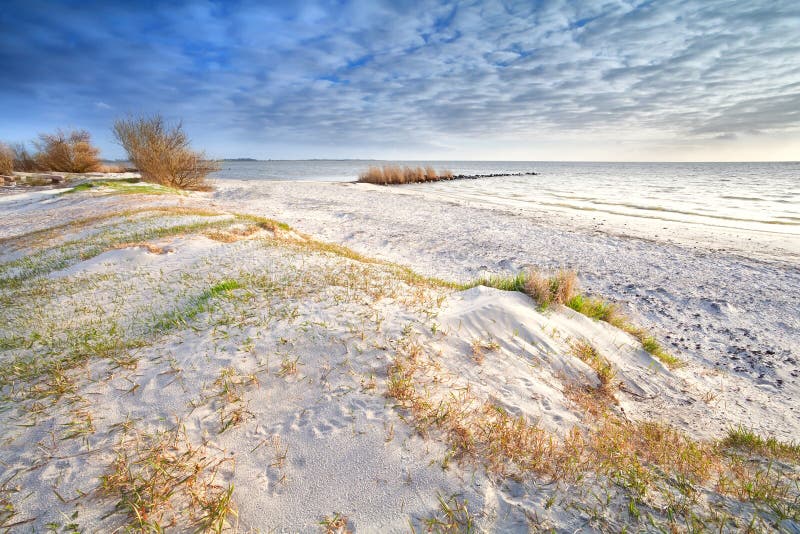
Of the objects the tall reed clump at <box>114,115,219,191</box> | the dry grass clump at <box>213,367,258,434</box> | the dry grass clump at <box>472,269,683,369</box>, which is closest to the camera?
the dry grass clump at <box>213,367,258,434</box>

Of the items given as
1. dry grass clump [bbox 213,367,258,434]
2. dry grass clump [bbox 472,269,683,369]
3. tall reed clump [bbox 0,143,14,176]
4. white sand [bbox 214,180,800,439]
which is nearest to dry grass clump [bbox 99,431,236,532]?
dry grass clump [bbox 213,367,258,434]

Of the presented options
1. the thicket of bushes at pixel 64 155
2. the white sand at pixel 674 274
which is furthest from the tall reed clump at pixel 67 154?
the white sand at pixel 674 274

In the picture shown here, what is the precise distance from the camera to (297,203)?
22.6 m

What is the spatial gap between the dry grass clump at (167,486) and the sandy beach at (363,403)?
0.04ft

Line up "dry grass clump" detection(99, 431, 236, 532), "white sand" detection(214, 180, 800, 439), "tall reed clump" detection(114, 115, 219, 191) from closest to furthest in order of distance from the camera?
"dry grass clump" detection(99, 431, 236, 532)
"white sand" detection(214, 180, 800, 439)
"tall reed clump" detection(114, 115, 219, 191)

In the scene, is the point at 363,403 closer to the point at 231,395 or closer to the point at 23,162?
the point at 231,395

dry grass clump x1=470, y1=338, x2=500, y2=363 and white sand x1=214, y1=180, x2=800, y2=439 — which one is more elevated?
dry grass clump x1=470, y1=338, x2=500, y2=363

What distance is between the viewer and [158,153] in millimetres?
26141

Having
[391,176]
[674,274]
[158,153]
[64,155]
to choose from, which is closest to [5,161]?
[64,155]

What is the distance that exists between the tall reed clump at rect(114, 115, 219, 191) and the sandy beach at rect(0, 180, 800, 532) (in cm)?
2276

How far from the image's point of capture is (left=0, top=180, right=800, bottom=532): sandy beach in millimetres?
2252

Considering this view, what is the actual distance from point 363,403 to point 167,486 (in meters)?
1.48

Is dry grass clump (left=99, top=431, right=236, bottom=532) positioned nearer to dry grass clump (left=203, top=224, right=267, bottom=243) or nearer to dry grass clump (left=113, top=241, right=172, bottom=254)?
dry grass clump (left=113, top=241, right=172, bottom=254)

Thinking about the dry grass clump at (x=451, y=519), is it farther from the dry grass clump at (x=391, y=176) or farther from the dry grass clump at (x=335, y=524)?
the dry grass clump at (x=391, y=176)
